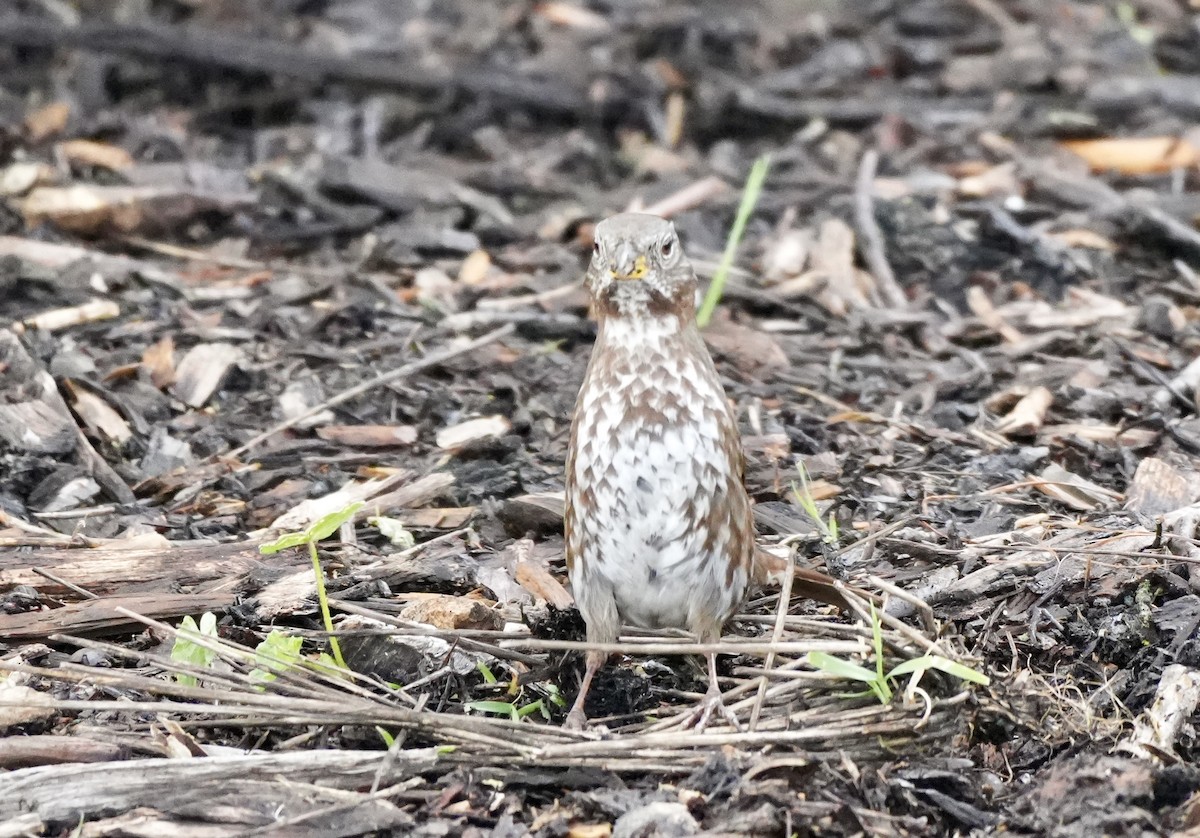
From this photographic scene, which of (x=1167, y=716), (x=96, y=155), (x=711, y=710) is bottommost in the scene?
(x=711, y=710)

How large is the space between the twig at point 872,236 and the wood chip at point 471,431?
6.37ft

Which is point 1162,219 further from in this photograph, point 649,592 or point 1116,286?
point 649,592

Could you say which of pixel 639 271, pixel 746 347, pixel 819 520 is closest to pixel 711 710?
pixel 819 520

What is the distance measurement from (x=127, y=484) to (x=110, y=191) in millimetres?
2263

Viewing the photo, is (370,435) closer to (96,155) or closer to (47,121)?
(96,155)

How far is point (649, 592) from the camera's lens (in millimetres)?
3922

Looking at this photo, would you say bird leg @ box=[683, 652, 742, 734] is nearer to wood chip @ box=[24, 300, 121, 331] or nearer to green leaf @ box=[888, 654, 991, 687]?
green leaf @ box=[888, 654, 991, 687]

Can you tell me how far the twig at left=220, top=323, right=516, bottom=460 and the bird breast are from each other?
5.08 ft

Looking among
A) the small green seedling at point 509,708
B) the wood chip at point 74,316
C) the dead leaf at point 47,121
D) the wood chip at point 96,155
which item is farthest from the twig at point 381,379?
the dead leaf at point 47,121

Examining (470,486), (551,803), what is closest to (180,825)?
(551,803)

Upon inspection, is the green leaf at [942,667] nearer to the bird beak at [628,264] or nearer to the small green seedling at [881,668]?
the small green seedling at [881,668]

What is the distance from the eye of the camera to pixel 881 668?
338 cm

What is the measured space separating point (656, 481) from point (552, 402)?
5.40 feet

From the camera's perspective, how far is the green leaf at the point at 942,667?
3.27 meters
